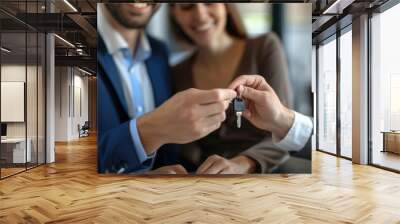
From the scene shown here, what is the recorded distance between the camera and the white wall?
16156 mm

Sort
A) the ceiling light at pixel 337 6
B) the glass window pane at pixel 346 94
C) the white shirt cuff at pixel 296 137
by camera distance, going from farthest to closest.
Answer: the glass window pane at pixel 346 94 < the ceiling light at pixel 337 6 < the white shirt cuff at pixel 296 137

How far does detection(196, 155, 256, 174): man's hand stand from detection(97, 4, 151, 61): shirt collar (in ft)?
6.79

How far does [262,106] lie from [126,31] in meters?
2.61

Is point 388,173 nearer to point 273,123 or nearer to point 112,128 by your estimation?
point 273,123

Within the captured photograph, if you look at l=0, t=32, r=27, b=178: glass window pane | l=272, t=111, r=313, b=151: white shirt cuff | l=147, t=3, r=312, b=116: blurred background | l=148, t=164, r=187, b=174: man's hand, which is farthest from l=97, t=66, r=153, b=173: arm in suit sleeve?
l=272, t=111, r=313, b=151: white shirt cuff

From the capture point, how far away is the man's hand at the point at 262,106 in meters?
6.44

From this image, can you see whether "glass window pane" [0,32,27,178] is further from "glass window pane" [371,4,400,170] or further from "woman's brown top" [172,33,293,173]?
"glass window pane" [371,4,400,170]

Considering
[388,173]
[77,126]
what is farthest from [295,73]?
[77,126]

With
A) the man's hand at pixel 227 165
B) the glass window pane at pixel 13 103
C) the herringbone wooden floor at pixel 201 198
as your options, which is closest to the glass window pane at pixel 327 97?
the herringbone wooden floor at pixel 201 198

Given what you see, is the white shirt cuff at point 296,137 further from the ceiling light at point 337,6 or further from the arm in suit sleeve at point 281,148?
the ceiling light at point 337,6

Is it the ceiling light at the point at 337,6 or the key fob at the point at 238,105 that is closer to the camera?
the key fob at the point at 238,105

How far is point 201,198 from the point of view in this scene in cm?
494

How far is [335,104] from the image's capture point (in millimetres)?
10242

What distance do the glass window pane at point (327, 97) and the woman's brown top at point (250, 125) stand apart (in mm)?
4345
